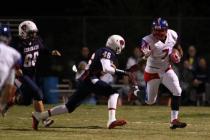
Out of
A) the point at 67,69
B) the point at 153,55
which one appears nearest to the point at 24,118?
the point at 153,55

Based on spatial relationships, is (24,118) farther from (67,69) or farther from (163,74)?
(67,69)

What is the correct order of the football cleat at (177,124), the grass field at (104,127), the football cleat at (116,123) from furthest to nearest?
the football cleat at (177,124) → the football cleat at (116,123) → the grass field at (104,127)

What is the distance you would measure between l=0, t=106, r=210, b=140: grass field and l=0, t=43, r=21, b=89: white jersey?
1.61 m

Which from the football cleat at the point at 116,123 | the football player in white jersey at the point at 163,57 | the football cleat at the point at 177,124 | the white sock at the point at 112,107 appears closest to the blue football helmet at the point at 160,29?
the football player in white jersey at the point at 163,57

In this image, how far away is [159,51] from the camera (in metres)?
14.9

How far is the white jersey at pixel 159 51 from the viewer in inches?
584

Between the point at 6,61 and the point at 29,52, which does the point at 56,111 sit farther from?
the point at 6,61

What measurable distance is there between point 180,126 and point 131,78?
1230 mm

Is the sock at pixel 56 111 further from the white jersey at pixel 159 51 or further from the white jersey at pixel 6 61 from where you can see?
the white jersey at pixel 6 61

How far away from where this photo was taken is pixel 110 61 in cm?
1419

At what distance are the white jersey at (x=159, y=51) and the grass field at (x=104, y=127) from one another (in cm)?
111

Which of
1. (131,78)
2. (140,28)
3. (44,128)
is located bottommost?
(44,128)

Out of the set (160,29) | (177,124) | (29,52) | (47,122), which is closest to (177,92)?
(177,124)

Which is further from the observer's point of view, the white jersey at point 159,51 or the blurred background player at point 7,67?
the white jersey at point 159,51
